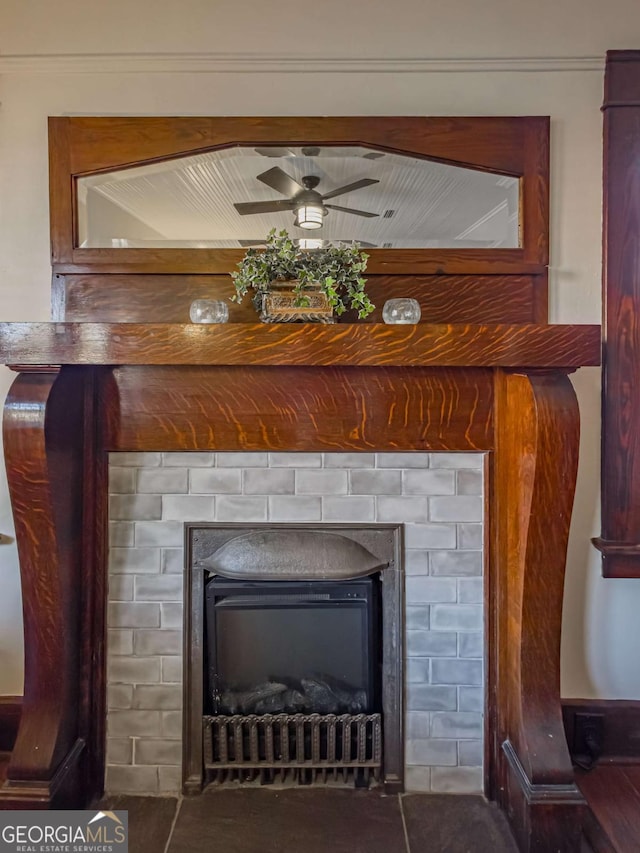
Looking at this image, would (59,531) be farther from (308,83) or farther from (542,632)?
(308,83)

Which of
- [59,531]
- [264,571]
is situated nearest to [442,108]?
[264,571]

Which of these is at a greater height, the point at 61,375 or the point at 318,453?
the point at 61,375

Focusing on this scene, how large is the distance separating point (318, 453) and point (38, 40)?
1.54 m

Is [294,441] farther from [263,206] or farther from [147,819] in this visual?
[147,819]

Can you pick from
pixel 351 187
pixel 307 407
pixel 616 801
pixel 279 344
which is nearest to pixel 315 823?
pixel 616 801

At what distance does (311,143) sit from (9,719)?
2.04m

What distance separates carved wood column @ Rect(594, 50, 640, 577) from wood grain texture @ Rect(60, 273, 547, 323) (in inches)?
9.4

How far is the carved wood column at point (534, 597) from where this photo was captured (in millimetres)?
1294

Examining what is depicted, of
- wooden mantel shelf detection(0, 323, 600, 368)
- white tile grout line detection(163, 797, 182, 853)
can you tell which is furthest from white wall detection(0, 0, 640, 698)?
white tile grout line detection(163, 797, 182, 853)

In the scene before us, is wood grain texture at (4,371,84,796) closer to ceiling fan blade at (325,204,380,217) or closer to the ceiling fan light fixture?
the ceiling fan light fixture

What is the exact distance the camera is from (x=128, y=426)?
4.96ft

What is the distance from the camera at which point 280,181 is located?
163 centimetres

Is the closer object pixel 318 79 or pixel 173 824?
pixel 173 824

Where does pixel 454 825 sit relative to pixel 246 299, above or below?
below
